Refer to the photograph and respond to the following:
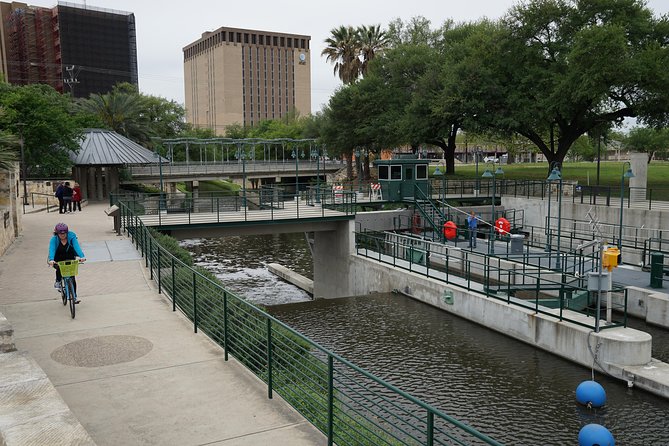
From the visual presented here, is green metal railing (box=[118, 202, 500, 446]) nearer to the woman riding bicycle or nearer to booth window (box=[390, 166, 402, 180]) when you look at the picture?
the woman riding bicycle

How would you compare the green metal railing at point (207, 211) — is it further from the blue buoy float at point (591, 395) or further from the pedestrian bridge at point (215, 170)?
the pedestrian bridge at point (215, 170)

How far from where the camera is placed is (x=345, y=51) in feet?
215

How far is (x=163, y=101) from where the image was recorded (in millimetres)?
89875

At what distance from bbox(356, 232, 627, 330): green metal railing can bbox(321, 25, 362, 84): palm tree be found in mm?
39740

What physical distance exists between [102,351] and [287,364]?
12.9ft

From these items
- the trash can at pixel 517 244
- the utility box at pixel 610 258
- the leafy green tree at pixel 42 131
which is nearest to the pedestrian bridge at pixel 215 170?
the leafy green tree at pixel 42 131

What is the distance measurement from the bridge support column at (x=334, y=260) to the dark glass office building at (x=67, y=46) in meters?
101

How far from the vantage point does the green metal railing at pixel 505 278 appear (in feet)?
58.3

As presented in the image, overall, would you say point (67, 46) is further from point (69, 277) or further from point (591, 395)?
point (591, 395)

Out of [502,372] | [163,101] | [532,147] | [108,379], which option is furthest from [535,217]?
[163,101]

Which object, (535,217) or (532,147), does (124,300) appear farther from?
(532,147)

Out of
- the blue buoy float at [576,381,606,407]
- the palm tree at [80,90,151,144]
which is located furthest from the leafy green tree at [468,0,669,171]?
the palm tree at [80,90,151,144]

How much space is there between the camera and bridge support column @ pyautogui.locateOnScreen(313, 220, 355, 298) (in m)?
28.1

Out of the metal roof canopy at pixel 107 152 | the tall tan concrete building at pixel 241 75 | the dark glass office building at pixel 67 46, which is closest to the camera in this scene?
the metal roof canopy at pixel 107 152
